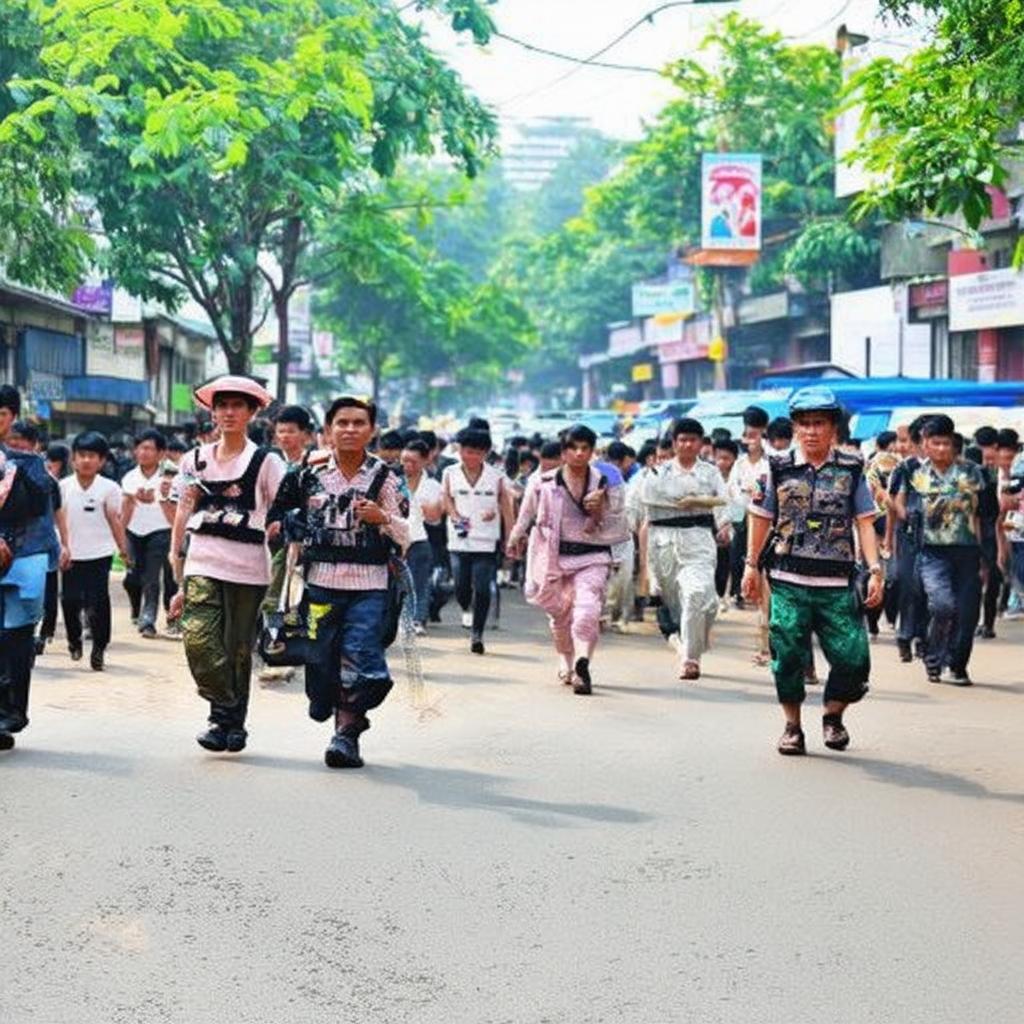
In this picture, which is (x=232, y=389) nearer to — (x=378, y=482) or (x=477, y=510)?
(x=378, y=482)

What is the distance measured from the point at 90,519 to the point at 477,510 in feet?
9.32

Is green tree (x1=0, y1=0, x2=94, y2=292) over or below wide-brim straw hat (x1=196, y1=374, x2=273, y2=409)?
over

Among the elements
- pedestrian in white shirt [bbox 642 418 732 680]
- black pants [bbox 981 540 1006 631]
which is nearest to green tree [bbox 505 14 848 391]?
black pants [bbox 981 540 1006 631]

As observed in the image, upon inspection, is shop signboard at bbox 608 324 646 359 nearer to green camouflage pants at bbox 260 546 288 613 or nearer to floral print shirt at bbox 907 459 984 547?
floral print shirt at bbox 907 459 984 547

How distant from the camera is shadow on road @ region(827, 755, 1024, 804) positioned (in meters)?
8.21

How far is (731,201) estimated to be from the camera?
45.3 meters

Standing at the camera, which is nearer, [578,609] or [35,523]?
[35,523]

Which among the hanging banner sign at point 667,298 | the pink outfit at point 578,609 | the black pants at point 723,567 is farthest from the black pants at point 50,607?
the hanging banner sign at point 667,298

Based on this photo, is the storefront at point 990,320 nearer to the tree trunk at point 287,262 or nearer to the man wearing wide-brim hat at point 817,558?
the tree trunk at point 287,262

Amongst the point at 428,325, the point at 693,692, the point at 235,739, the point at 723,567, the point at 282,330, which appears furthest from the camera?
the point at 428,325

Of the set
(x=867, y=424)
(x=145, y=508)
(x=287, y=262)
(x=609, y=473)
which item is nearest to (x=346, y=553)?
(x=609, y=473)

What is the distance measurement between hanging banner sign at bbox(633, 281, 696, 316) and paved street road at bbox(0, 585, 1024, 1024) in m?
54.5

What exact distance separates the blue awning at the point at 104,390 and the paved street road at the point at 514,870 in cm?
2503

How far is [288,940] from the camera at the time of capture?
18.2 feet
